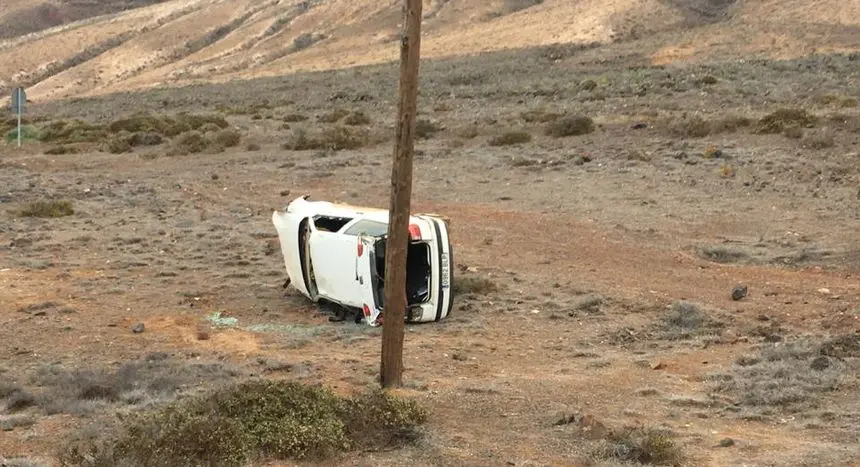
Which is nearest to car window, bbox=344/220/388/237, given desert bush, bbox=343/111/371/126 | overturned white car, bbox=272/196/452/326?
overturned white car, bbox=272/196/452/326

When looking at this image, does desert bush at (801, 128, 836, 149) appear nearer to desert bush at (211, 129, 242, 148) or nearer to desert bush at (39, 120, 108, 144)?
desert bush at (211, 129, 242, 148)

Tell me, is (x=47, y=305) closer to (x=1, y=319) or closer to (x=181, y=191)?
(x=1, y=319)

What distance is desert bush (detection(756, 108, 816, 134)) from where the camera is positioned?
24.9m

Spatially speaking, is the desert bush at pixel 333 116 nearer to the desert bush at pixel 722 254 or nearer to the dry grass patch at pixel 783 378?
the desert bush at pixel 722 254

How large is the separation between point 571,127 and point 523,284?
1513 cm

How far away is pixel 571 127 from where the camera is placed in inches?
1081

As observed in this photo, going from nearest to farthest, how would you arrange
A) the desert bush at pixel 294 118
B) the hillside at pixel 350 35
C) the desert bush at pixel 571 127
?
the desert bush at pixel 571 127 < the desert bush at pixel 294 118 < the hillside at pixel 350 35

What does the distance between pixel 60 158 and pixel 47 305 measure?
18.5 metres

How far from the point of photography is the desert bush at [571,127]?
1077 inches

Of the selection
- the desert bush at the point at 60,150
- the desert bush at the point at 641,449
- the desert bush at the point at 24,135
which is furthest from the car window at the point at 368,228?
the desert bush at the point at 24,135

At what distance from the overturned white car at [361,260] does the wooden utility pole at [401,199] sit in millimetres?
2337

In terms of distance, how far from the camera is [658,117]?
28797 millimetres

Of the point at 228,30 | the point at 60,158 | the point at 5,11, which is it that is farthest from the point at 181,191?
the point at 5,11

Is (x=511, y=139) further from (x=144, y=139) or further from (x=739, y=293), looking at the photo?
(x=739, y=293)
